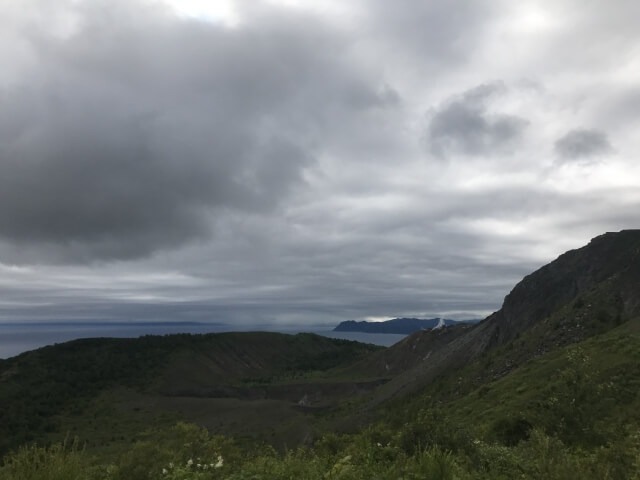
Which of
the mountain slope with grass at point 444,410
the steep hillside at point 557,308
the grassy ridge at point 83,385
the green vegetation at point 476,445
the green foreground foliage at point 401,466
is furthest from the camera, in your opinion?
the grassy ridge at point 83,385

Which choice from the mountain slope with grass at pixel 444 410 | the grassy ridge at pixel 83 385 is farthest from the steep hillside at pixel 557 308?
the grassy ridge at pixel 83 385

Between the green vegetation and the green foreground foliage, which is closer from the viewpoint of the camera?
the green foreground foliage

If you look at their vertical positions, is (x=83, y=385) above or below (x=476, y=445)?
below

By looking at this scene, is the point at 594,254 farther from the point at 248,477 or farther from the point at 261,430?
the point at 248,477

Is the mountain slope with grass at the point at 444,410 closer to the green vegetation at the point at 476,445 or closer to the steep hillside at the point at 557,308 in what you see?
the green vegetation at the point at 476,445

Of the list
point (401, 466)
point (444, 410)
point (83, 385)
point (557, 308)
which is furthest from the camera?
point (83, 385)

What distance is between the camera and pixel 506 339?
93062mm

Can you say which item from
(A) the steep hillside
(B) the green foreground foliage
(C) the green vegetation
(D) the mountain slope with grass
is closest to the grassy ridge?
(D) the mountain slope with grass

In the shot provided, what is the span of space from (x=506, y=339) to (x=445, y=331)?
70.1m

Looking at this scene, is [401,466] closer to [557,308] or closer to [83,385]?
[557,308]

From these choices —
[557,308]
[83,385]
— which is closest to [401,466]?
[557,308]

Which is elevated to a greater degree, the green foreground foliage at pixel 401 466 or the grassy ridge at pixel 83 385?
the green foreground foliage at pixel 401 466

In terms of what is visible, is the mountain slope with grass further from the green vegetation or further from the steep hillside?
the steep hillside

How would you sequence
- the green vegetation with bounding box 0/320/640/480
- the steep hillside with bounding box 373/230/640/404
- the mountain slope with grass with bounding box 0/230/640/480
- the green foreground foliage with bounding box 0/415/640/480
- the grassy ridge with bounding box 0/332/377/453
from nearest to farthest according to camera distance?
the green foreground foliage with bounding box 0/415/640/480
the green vegetation with bounding box 0/320/640/480
the mountain slope with grass with bounding box 0/230/640/480
the steep hillside with bounding box 373/230/640/404
the grassy ridge with bounding box 0/332/377/453
